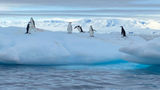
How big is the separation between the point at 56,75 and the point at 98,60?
143 inches

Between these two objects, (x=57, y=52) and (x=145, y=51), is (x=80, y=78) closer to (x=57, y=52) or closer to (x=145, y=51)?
(x=145, y=51)

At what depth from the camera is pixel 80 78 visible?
12.7m

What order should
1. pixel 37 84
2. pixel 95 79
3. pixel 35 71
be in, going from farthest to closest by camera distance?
pixel 35 71 → pixel 95 79 → pixel 37 84

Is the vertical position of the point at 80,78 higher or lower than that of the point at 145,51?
lower

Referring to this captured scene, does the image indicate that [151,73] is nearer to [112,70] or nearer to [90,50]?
[112,70]

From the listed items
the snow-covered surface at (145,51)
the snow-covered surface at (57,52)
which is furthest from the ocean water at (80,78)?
the snow-covered surface at (145,51)

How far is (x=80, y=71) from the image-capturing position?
1451 cm

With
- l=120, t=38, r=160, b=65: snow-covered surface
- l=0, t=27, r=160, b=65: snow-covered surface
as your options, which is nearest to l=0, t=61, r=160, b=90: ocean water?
l=0, t=27, r=160, b=65: snow-covered surface

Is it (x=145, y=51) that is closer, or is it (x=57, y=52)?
(x=145, y=51)

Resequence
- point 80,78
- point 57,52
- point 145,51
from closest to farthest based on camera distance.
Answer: point 80,78 < point 145,51 < point 57,52

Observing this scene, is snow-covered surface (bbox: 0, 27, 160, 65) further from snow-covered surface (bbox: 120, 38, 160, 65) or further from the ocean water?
the ocean water

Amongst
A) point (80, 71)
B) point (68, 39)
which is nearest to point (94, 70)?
point (80, 71)

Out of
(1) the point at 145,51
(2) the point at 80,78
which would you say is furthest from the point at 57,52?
(2) the point at 80,78

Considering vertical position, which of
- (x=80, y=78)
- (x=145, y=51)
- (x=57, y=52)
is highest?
(x=145, y=51)
